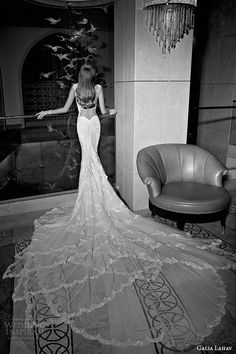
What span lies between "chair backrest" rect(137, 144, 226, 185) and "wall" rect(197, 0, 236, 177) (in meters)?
2.13

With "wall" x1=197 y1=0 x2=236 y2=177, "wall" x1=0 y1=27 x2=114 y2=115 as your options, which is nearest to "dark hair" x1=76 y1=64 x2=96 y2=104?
"wall" x1=197 y1=0 x2=236 y2=177

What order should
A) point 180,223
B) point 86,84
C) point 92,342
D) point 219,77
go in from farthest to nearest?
point 219,77, point 180,223, point 86,84, point 92,342

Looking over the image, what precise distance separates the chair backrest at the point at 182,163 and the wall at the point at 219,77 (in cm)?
213

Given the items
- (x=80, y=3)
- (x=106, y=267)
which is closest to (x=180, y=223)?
(x=106, y=267)

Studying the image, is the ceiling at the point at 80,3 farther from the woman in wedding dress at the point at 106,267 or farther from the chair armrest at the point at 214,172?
the chair armrest at the point at 214,172

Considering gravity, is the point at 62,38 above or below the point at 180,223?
above

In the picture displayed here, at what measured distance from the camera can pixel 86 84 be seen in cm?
295

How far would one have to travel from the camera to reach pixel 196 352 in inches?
70.1

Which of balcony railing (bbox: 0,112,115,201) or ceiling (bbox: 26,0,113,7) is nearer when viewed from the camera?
balcony railing (bbox: 0,112,115,201)

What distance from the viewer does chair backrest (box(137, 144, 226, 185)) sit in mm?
3451

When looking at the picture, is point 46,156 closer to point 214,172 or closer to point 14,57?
point 214,172

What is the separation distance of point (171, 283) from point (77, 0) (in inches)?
157

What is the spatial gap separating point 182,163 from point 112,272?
1.75 m

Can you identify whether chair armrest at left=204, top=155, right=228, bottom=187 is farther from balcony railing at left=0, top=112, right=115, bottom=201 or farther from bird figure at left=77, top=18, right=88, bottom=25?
bird figure at left=77, top=18, right=88, bottom=25
